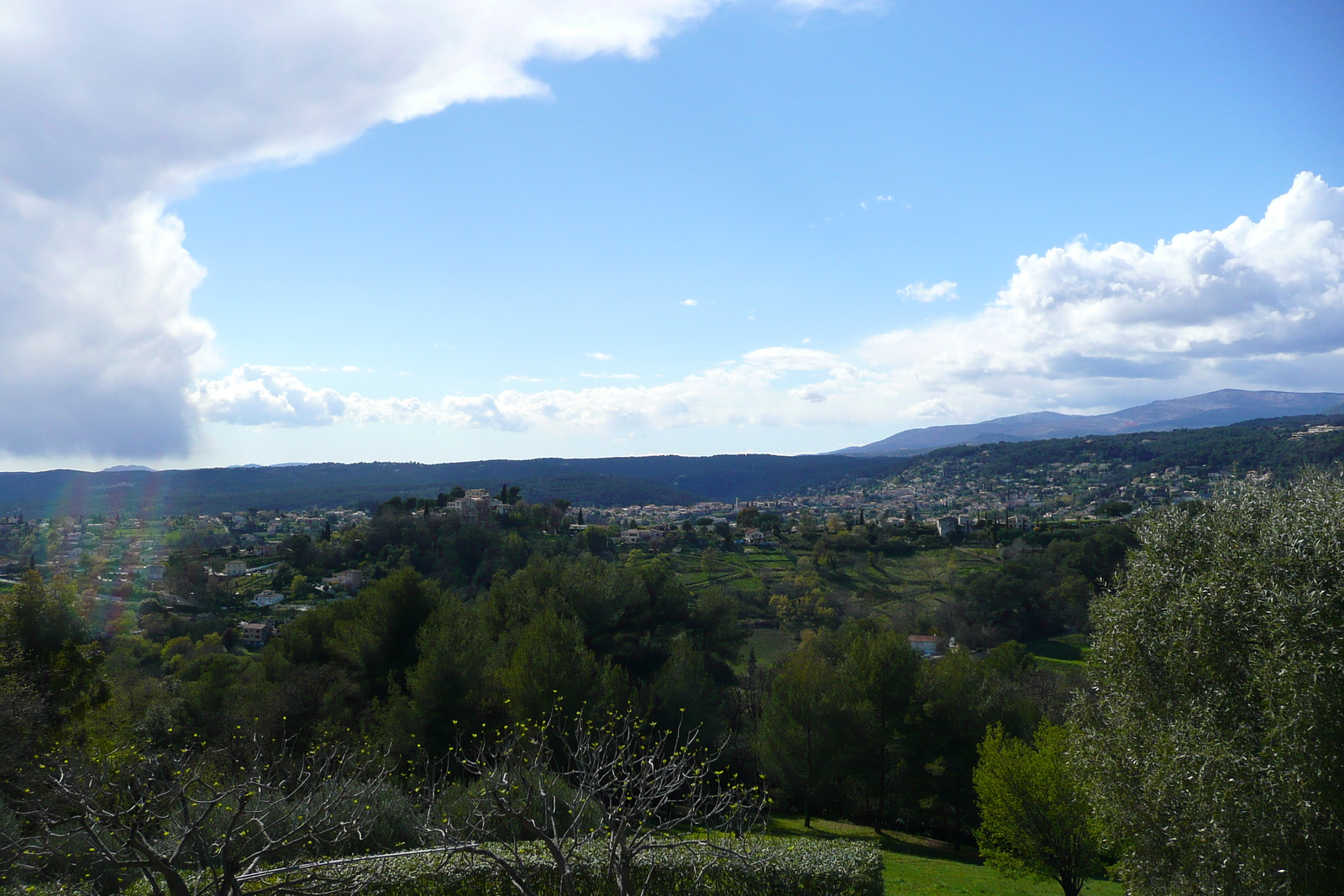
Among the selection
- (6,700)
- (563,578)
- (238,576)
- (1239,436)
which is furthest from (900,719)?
(1239,436)

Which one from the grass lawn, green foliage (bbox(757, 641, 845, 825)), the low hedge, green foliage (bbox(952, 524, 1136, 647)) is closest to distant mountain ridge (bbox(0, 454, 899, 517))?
green foliage (bbox(952, 524, 1136, 647))

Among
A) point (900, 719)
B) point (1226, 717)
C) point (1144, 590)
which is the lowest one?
point (900, 719)

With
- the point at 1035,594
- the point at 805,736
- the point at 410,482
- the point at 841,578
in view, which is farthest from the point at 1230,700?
the point at 410,482

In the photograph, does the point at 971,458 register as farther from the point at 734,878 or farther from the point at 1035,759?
the point at 734,878

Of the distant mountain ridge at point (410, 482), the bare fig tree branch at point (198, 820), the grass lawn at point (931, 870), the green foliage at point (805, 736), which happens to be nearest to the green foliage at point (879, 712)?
the green foliage at point (805, 736)

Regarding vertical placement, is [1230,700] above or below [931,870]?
above

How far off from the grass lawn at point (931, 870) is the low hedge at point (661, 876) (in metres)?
5.23

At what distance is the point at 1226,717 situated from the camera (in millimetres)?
9172

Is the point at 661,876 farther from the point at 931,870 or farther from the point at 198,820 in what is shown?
the point at 931,870

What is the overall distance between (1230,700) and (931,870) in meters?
12.1

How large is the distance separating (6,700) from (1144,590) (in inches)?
758

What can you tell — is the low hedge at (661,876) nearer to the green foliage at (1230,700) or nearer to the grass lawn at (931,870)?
the green foliage at (1230,700)

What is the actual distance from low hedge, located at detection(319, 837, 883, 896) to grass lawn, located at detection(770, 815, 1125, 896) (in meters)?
5.23

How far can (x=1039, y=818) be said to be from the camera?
51.3 ft
